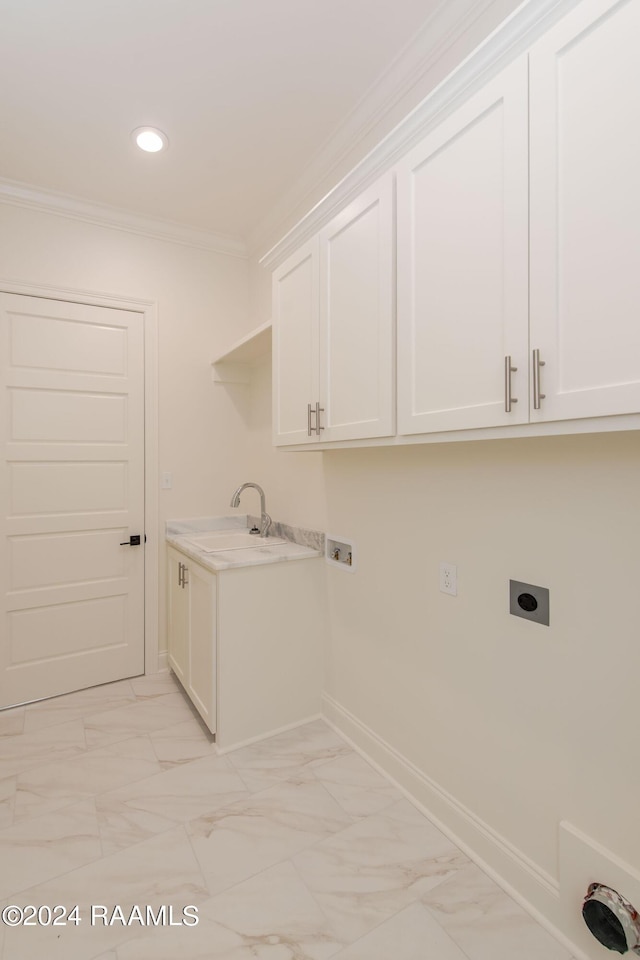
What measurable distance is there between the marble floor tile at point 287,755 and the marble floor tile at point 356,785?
56 mm

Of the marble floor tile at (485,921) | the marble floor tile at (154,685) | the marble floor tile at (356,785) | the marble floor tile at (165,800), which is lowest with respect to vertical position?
the marble floor tile at (485,921)

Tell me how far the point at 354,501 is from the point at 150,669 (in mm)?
1797

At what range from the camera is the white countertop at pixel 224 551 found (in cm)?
219

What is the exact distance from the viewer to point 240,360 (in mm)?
3178

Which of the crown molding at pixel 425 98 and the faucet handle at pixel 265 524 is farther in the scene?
the faucet handle at pixel 265 524

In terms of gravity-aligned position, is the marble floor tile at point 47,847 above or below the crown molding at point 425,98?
below

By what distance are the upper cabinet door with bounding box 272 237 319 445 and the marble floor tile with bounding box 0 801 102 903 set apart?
5.26 ft

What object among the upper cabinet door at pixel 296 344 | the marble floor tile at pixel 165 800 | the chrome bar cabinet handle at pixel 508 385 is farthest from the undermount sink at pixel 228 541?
the chrome bar cabinet handle at pixel 508 385

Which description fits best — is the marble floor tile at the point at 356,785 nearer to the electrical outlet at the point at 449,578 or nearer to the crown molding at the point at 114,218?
the electrical outlet at the point at 449,578

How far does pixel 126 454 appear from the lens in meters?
2.87

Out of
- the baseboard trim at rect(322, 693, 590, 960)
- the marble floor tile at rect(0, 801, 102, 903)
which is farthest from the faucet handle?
the marble floor tile at rect(0, 801, 102, 903)


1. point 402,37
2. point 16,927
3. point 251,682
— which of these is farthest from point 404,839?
point 402,37

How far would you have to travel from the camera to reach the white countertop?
2186 mm

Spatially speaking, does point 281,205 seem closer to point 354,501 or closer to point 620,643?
point 354,501
